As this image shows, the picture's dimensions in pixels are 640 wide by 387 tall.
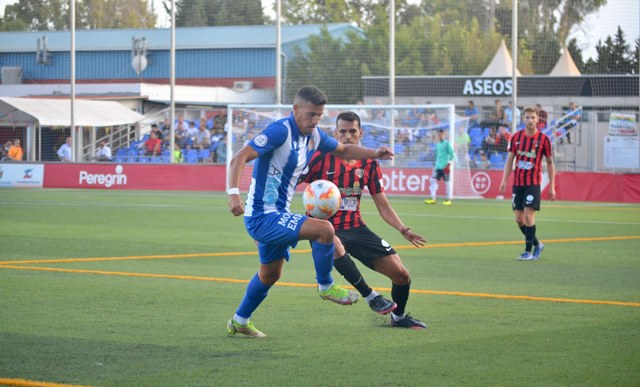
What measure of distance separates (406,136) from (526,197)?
57.8 ft

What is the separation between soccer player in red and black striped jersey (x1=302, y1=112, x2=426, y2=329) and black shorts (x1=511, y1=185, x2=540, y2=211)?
624cm

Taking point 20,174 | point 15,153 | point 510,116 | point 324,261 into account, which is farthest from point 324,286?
point 15,153

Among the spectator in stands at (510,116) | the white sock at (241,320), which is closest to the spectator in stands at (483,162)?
the spectator in stands at (510,116)

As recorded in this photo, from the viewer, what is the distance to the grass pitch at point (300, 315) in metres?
6.53

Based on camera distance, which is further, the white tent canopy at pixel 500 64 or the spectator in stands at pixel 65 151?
the white tent canopy at pixel 500 64

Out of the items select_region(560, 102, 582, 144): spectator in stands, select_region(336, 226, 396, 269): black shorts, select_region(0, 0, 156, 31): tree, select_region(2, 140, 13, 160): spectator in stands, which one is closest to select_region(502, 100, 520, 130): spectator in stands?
select_region(560, 102, 582, 144): spectator in stands

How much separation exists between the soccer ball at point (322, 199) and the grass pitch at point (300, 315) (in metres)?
1.00

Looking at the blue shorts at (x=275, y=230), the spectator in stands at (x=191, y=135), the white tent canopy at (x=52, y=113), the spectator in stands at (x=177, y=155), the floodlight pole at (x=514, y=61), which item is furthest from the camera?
the white tent canopy at (x=52, y=113)

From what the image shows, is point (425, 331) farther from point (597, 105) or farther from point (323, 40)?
point (323, 40)

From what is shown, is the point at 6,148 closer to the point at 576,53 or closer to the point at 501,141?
the point at 501,141

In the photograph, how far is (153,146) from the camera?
119 feet

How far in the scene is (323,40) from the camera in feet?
141

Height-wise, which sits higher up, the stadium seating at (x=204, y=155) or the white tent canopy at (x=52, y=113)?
the white tent canopy at (x=52, y=113)

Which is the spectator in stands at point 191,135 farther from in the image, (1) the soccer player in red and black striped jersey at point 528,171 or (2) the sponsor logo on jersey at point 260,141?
(2) the sponsor logo on jersey at point 260,141
